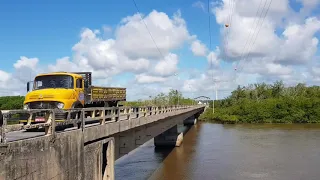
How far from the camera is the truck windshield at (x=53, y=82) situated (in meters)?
17.2

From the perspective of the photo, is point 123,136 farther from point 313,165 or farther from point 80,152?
point 313,165

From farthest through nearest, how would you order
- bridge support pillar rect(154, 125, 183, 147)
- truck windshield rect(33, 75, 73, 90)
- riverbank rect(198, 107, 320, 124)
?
1. riverbank rect(198, 107, 320, 124)
2. bridge support pillar rect(154, 125, 183, 147)
3. truck windshield rect(33, 75, 73, 90)

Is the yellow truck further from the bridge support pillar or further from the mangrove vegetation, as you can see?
the mangrove vegetation

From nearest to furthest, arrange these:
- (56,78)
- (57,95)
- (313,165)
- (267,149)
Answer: (57,95) → (56,78) → (313,165) → (267,149)

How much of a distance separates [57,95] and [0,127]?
793 centimetres

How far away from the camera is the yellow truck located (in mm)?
15891

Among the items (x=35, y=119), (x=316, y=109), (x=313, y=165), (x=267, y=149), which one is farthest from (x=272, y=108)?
(x=35, y=119)

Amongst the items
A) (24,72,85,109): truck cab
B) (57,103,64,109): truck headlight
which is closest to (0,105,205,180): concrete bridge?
(57,103,64,109): truck headlight

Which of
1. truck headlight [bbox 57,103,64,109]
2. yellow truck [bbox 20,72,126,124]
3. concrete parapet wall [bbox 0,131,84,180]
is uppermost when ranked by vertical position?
yellow truck [bbox 20,72,126,124]

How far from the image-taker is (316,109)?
9606 cm

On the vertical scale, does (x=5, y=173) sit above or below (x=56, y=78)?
below

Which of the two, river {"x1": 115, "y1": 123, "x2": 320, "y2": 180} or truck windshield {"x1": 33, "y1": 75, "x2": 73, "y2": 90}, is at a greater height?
truck windshield {"x1": 33, "y1": 75, "x2": 73, "y2": 90}

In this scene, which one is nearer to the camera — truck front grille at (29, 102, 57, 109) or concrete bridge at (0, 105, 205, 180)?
concrete bridge at (0, 105, 205, 180)

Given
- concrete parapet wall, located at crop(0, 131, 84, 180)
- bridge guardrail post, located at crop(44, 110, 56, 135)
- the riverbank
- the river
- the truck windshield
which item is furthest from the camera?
the riverbank
